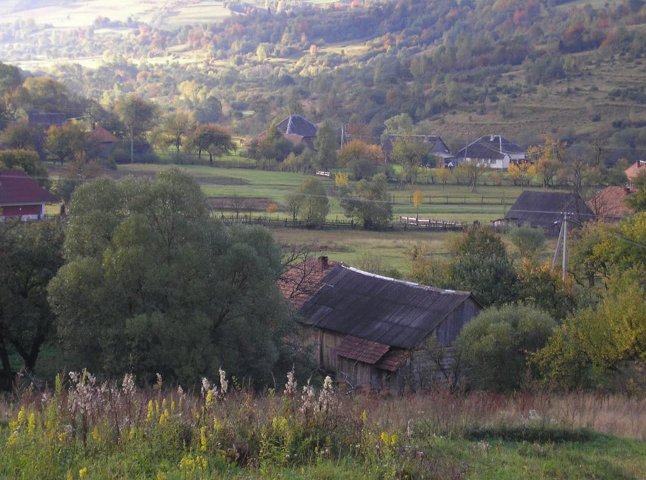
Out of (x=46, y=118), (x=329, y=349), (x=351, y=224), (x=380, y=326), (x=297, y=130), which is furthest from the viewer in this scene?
(x=297, y=130)

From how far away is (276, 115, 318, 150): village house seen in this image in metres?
83.4

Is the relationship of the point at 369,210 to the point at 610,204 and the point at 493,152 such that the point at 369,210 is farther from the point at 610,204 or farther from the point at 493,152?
the point at 493,152

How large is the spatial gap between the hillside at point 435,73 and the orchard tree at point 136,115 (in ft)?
71.9

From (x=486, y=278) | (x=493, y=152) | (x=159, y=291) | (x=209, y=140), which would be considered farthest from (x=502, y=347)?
(x=493, y=152)

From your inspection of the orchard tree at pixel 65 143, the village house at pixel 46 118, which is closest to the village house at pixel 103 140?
the orchard tree at pixel 65 143

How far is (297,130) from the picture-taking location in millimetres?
86812

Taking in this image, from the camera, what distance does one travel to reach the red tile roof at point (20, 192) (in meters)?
39.7

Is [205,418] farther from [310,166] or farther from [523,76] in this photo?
[523,76]

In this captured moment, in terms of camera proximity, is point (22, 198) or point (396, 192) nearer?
point (22, 198)

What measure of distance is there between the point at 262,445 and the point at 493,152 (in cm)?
7253

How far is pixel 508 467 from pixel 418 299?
1428 cm

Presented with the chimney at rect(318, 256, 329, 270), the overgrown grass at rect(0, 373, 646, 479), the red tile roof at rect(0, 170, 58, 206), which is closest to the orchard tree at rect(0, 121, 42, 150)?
the red tile roof at rect(0, 170, 58, 206)

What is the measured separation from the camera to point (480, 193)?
59094mm

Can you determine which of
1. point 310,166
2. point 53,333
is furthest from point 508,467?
point 310,166
